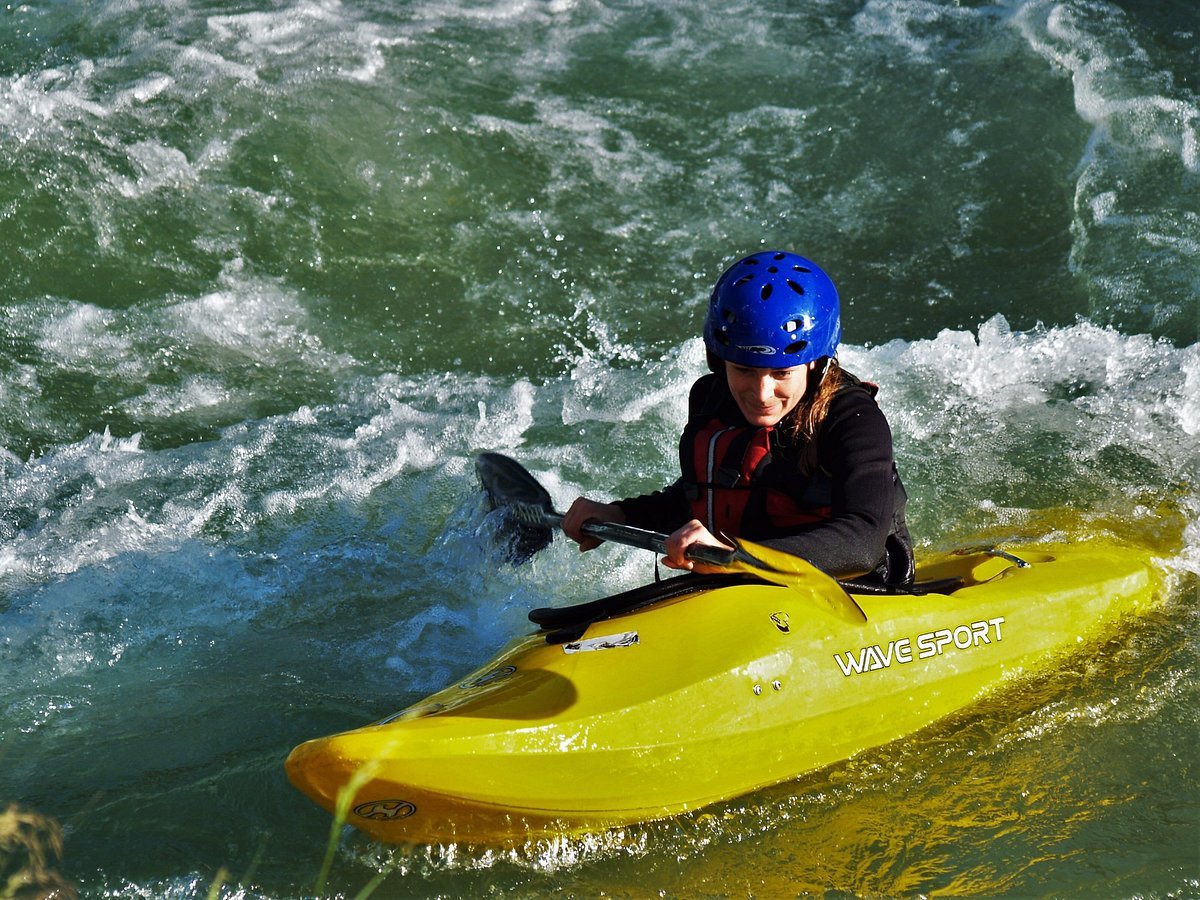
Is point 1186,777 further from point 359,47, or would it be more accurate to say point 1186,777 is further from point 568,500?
point 359,47

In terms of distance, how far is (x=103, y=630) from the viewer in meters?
4.23

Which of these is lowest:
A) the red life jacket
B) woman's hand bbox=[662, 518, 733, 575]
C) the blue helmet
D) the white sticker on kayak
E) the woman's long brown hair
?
the white sticker on kayak

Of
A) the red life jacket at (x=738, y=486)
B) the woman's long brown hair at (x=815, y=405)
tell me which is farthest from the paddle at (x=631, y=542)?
the woman's long brown hair at (x=815, y=405)

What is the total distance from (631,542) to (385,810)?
0.95 metres

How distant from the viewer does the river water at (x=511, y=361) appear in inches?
129

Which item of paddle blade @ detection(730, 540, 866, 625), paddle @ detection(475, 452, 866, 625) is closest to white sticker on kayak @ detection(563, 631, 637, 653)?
paddle @ detection(475, 452, 866, 625)

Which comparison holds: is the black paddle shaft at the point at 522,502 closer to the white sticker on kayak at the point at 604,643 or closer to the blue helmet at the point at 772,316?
the white sticker on kayak at the point at 604,643

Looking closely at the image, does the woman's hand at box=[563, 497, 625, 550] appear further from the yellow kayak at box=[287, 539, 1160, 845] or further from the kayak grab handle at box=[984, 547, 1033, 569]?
the kayak grab handle at box=[984, 547, 1033, 569]

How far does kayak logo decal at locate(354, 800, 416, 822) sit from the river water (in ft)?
0.56

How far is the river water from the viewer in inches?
129

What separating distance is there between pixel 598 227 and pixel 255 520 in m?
2.99

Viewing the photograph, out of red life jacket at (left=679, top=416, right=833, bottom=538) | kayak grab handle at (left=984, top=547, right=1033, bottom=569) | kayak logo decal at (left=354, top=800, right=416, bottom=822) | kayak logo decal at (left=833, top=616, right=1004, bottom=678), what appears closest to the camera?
kayak logo decal at (left=354, top=800, right=416, bottom=822)

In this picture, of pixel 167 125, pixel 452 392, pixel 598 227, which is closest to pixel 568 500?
pixel 452 392

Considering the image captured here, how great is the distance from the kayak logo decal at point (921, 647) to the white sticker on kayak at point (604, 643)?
57 cm
